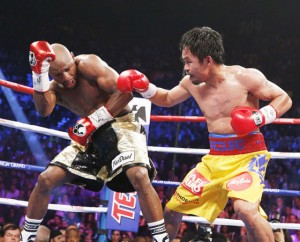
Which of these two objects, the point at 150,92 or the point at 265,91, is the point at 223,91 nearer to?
the point at 265,91

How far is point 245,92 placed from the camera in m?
2.09

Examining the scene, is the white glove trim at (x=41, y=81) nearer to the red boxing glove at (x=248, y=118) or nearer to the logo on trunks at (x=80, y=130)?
the logo on trunks at (x=80, y=130)

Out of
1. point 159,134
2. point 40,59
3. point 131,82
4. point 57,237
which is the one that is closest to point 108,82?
point 131,82

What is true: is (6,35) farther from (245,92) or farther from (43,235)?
(245,92)

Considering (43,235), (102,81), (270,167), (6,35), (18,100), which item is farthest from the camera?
(6,35)

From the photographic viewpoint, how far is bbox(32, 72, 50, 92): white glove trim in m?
2.05

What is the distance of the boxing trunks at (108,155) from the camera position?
2131mm

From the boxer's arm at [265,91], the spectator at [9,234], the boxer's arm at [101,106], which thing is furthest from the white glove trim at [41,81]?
the spectator at [9,234]

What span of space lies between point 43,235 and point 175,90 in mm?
1092

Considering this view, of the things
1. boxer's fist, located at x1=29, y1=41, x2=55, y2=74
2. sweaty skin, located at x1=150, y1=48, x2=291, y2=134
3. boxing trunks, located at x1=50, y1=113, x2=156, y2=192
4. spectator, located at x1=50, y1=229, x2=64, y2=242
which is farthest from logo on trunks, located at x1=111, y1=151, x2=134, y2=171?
spectator, located at x1=50, y1=229, x2=64, y2=242

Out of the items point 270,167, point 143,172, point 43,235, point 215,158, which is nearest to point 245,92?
point 215,158

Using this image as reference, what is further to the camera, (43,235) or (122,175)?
(43,235)

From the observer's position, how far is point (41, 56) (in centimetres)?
199

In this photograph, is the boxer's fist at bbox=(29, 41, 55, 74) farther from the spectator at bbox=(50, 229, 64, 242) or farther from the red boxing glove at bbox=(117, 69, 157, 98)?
the spectator at bbox=(50, 229, 64, 242)
